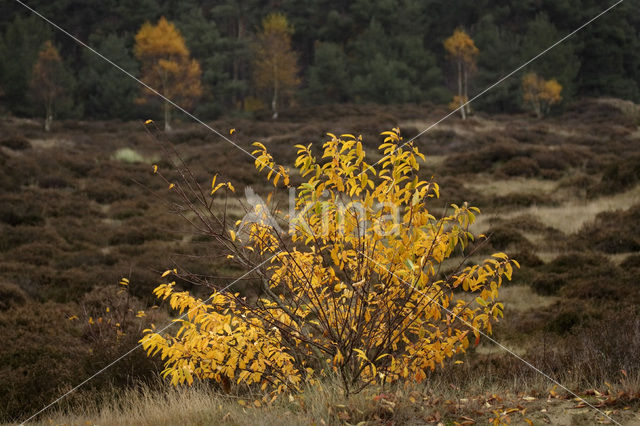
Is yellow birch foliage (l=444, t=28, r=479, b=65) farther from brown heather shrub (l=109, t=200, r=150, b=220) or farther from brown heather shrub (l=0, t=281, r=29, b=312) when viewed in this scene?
brown heather shrub (l=0, t=281, r=29, b=312)

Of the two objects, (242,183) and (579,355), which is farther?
(242,183)

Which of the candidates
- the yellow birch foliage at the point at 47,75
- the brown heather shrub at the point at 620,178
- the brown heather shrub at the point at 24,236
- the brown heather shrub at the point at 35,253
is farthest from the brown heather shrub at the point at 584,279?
the yellow birch foliage at the point at 47,75

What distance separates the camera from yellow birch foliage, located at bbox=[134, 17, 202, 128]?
3519cm

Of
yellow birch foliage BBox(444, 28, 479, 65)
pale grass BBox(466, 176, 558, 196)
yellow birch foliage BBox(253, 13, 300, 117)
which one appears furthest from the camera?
yellow birch foliage BBox(253, 13, 300, 117)

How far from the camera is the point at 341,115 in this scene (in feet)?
109

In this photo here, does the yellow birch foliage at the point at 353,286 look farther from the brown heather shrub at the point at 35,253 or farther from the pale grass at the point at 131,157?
the pale grass at the point at 131,157

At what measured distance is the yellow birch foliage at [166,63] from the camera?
3519 centimetres

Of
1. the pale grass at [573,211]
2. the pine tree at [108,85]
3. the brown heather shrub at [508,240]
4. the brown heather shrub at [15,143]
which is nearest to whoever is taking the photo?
the brown heather shrub at [508,240]

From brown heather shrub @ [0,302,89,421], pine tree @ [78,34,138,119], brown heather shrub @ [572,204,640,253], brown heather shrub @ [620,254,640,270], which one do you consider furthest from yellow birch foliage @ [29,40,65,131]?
brown heather shrub @ [620,254,640,270]

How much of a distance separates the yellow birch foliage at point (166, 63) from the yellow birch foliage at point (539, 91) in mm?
19749

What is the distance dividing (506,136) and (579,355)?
856 inches

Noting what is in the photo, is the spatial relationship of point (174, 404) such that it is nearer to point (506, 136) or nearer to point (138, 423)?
point (138, 423)

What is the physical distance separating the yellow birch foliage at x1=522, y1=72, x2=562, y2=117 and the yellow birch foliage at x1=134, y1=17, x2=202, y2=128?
19.7m

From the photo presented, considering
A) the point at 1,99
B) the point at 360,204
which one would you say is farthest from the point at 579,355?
the point at 1,99
